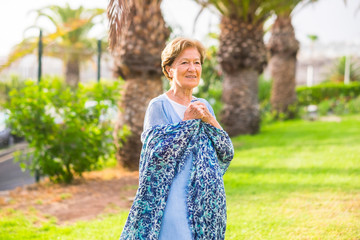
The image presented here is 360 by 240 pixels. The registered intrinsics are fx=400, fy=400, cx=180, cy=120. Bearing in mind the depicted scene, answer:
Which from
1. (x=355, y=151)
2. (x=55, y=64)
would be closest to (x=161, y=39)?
(x=355, y=151)

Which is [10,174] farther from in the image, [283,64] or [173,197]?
[283,64]

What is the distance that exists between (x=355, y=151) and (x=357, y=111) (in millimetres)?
8516

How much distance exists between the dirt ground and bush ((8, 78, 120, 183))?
1.00ft

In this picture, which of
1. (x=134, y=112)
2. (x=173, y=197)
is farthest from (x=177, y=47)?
(x=134, y=112)

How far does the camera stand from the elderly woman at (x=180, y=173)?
7.95 ft

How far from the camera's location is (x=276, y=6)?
9.70 m

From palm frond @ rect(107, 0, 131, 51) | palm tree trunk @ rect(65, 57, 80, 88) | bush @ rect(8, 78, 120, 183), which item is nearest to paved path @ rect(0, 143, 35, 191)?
bush @ rect(8, 78, 120, 183)

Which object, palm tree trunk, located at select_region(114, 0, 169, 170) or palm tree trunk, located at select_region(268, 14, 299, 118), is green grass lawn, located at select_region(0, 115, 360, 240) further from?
palm tree trunk, located at select_region(268, 14, 299, 118)

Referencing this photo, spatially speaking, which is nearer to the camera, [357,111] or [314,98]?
[357,111]

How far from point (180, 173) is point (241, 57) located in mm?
7966

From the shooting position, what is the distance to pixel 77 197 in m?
5.62

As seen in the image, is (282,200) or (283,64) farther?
(283,64)

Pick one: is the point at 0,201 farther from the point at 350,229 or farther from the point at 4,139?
the point at 350,229

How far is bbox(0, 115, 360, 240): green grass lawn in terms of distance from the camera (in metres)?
3.99
